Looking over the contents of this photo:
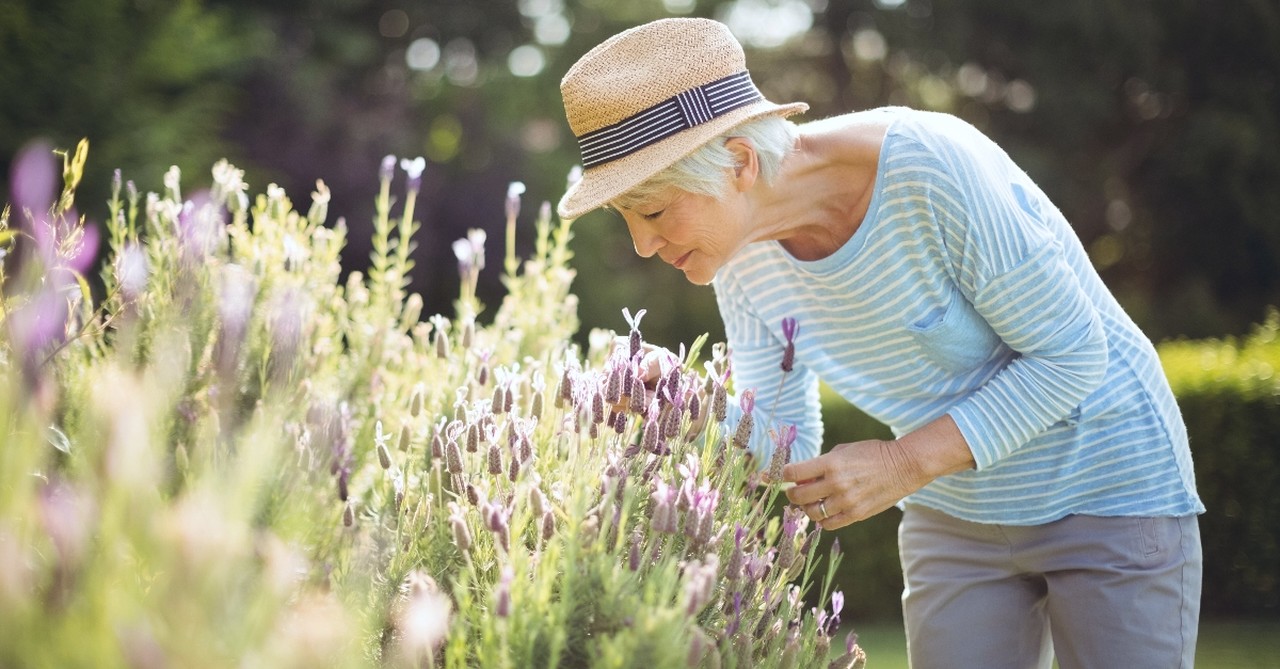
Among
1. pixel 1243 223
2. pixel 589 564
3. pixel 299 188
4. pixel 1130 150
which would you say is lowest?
pixel 1243 223

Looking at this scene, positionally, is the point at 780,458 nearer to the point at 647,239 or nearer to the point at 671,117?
the point at 647,239

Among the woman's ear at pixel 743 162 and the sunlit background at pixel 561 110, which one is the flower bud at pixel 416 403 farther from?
the sunlit background at pixel 561 110

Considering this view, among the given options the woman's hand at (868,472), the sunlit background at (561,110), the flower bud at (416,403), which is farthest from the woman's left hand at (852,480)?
the sunlit background at (561,110)

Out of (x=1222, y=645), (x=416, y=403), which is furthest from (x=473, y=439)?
(x=1222, y=645)

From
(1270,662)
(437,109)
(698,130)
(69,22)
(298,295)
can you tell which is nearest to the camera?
(698,130)

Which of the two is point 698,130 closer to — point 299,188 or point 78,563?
point 78,563

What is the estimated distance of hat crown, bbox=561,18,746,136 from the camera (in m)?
1.98

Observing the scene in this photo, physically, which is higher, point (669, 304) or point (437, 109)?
point (437, 109)

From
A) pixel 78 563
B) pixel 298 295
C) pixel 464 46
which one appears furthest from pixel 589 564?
pixel 464 46

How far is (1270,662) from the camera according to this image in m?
4.71

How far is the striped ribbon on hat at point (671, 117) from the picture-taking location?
197 centimetres

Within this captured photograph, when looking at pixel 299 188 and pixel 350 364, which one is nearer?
pixel 350 364

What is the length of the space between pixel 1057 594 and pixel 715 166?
1.06m

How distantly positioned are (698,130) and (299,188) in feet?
41.7
